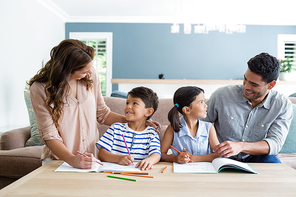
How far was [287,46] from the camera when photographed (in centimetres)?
670

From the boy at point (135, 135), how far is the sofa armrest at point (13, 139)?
1.36m

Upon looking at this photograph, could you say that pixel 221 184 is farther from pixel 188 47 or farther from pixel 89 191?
pixel 188 47

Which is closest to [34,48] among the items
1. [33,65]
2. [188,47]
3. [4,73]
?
[33,65]

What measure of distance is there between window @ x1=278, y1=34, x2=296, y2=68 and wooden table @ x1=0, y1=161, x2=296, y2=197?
6350 mm

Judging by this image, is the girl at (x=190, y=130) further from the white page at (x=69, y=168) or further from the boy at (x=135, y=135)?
the white page at (x=69, y=168)

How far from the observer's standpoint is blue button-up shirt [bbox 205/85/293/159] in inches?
64.8

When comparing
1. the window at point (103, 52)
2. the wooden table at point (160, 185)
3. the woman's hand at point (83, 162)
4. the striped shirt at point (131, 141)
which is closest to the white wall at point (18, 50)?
the window at point (103, 52)

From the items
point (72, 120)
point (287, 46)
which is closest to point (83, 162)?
point (72, 120)

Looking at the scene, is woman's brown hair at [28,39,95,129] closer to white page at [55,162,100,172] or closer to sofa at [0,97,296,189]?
white page at [55,162,100,172]

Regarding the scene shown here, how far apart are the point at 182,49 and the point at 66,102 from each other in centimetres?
564

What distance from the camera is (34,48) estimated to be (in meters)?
4.99

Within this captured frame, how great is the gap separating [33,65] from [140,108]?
164 inches

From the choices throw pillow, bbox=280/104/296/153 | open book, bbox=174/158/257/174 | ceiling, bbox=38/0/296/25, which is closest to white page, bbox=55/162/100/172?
open book, bbox=174/158/257/174

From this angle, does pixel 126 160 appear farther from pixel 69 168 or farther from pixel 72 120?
pixel 72 120
